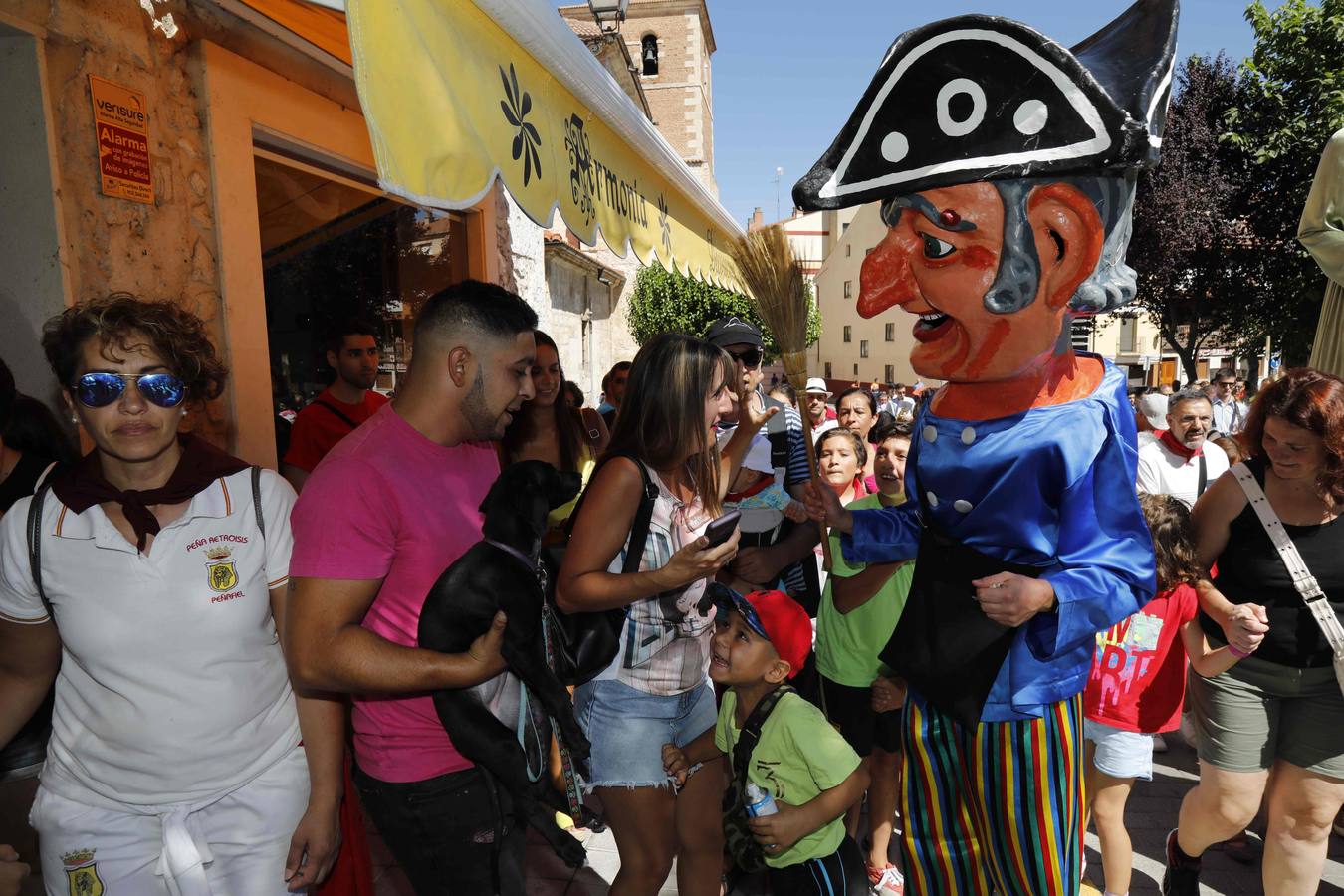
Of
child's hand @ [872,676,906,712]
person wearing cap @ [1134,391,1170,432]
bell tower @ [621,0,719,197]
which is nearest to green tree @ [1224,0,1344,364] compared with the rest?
person wearing cap @ [1134,391,1170,432]

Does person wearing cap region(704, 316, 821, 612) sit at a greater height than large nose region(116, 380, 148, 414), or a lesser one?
lesser

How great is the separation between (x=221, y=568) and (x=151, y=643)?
0.69 ft

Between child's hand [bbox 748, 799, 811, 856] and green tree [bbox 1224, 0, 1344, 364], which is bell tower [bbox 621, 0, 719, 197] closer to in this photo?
green tree [bbox 1224, 0, 1344, 364]

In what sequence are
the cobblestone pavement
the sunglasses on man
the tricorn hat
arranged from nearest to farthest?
the tricorn hat
the cobblestone pavement
the sunglasses on man

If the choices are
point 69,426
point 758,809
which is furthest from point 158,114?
point 758,809

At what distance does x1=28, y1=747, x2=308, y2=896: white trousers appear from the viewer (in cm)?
176

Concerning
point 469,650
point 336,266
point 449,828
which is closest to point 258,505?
point 469,650

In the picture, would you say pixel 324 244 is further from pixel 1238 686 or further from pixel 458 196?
pixel 1238 686

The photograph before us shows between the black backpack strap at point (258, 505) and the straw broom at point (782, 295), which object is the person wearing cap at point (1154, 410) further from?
the black backpack strap at point (258, 505)

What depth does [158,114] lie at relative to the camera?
10.0 feet

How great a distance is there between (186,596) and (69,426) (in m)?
1.68

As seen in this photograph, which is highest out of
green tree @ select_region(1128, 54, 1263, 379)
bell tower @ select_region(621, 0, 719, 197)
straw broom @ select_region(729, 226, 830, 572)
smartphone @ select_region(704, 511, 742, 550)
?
bell tower @ select_region(621, 0, 719, 197)

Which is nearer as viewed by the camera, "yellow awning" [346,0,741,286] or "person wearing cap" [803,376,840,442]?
"yellow awning" [346,0,741,286]

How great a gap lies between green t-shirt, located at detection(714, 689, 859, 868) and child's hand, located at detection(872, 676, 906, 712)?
33cm
